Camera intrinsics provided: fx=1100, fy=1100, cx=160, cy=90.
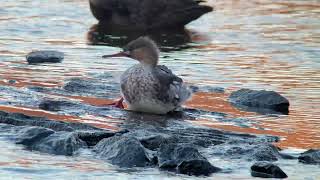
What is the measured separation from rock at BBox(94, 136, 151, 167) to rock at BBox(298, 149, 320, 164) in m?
1.37

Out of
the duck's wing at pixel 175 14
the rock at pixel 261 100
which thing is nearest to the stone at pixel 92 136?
the rock at pixel 261 100

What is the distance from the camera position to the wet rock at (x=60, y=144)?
32.7ft

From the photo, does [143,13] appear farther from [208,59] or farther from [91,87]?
[91,87]

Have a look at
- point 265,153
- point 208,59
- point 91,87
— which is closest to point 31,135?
point 265,153

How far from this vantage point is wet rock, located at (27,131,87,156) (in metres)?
9.95

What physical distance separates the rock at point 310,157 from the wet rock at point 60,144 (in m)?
1.99

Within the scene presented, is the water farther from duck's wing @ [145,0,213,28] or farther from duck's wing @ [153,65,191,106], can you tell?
duck's wing @ [153,65,191,106]

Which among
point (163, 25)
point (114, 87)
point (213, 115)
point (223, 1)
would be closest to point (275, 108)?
point (213, 115)

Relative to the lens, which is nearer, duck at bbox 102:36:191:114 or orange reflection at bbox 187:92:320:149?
orange reflection at bbox 187:92:320:149

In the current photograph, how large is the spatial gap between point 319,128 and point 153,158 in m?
2.35

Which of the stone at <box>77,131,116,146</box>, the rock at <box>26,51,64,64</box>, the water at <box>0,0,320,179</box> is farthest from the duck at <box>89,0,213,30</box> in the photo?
the stone at <box>77,131,116,146</box>

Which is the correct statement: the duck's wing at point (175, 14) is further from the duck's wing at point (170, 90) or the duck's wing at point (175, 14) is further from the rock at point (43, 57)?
the duck's wing at point (170, 90)

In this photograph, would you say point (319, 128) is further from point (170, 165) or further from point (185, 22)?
point (185, 22)

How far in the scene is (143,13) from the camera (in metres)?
19.1
